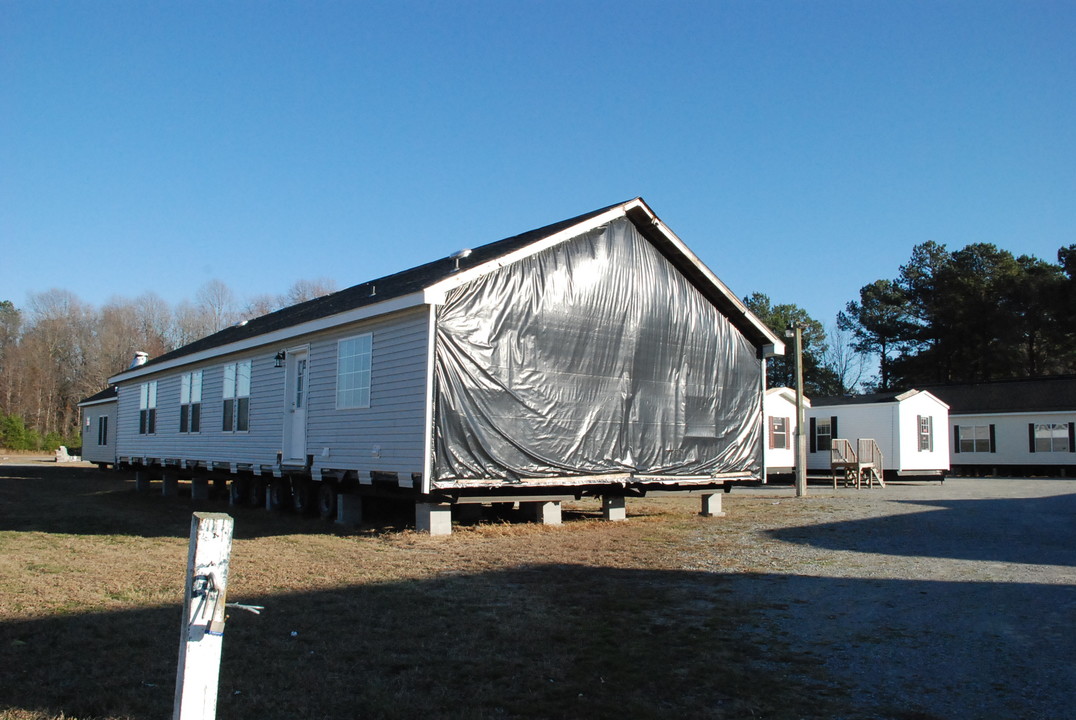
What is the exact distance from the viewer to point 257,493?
61.0ft

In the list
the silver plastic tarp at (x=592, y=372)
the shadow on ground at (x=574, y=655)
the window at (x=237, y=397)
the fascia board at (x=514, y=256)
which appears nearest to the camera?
the shadow on ground at (x=574, y=655)

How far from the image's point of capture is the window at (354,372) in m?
14.0

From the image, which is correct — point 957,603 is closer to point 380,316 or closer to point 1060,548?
point 1060,548

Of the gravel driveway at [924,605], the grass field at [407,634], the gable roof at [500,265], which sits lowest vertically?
the grass field at [407,634]

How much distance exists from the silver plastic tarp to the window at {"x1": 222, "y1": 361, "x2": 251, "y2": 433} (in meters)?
7.10

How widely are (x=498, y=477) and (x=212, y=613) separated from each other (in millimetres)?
10108

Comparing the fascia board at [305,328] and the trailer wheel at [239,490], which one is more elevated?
the fascia board at [305,328]

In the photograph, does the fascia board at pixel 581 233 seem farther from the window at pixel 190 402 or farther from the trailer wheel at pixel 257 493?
the window at pixel 190 402

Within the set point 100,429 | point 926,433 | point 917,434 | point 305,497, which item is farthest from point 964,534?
point 100,429

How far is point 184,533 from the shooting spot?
13.3 meters

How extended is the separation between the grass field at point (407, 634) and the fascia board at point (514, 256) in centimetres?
359

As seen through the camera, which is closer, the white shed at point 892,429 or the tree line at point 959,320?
the white shed at point 892,429

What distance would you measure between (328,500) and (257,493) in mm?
4042

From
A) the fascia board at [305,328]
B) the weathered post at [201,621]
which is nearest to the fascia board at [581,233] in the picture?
the fascia board at [305,328]
